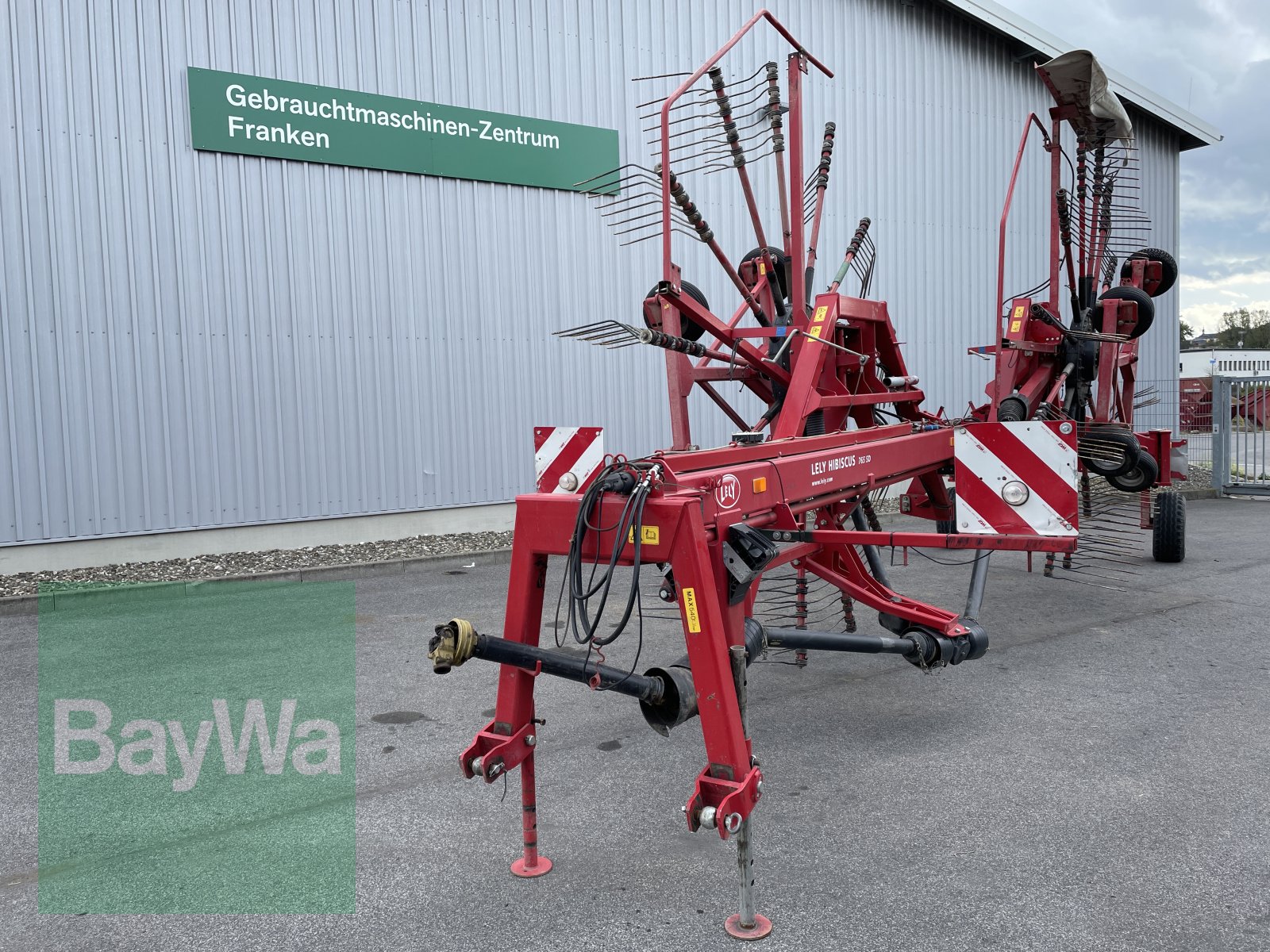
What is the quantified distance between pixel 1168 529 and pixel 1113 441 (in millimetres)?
2398

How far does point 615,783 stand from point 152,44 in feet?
26.0

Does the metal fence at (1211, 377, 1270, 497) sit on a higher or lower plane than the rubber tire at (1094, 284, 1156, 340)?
lower

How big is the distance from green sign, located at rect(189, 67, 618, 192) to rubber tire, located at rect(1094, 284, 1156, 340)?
18.6 feet

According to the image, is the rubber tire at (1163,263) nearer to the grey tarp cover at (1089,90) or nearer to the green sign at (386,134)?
the grey tarp cover at (1089,90)

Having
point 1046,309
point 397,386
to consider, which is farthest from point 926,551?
point 397,386

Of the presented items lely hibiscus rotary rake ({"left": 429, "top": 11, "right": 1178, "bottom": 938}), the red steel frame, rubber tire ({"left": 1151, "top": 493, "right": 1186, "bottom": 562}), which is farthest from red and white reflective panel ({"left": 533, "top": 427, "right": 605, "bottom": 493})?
rubber tire ({"left": 1151, "top": 493, "right": 1186, "bottom": 562})

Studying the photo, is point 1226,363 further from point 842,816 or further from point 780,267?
point 842,816

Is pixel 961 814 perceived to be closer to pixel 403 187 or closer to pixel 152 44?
pixel 403 187

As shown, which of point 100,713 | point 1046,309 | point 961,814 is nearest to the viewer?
point 961,814

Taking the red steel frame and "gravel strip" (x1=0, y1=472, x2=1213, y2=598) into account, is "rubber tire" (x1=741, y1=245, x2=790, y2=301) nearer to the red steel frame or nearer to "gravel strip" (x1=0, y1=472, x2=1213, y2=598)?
the red steel frame

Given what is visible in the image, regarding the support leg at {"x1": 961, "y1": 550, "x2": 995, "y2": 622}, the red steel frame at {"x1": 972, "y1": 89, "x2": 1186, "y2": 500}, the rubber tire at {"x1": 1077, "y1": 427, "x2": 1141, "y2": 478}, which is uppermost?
the red steel frame at {"x1": 972, "y1": 89, "x2": 1186, "y2": 500}

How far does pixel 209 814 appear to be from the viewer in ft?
12.1

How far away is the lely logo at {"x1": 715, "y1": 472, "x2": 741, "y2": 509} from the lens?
10.8 ft

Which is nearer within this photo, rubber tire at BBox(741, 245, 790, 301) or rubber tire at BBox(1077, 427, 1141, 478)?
rubber tire at BBox(741, 245, 790, 301)
